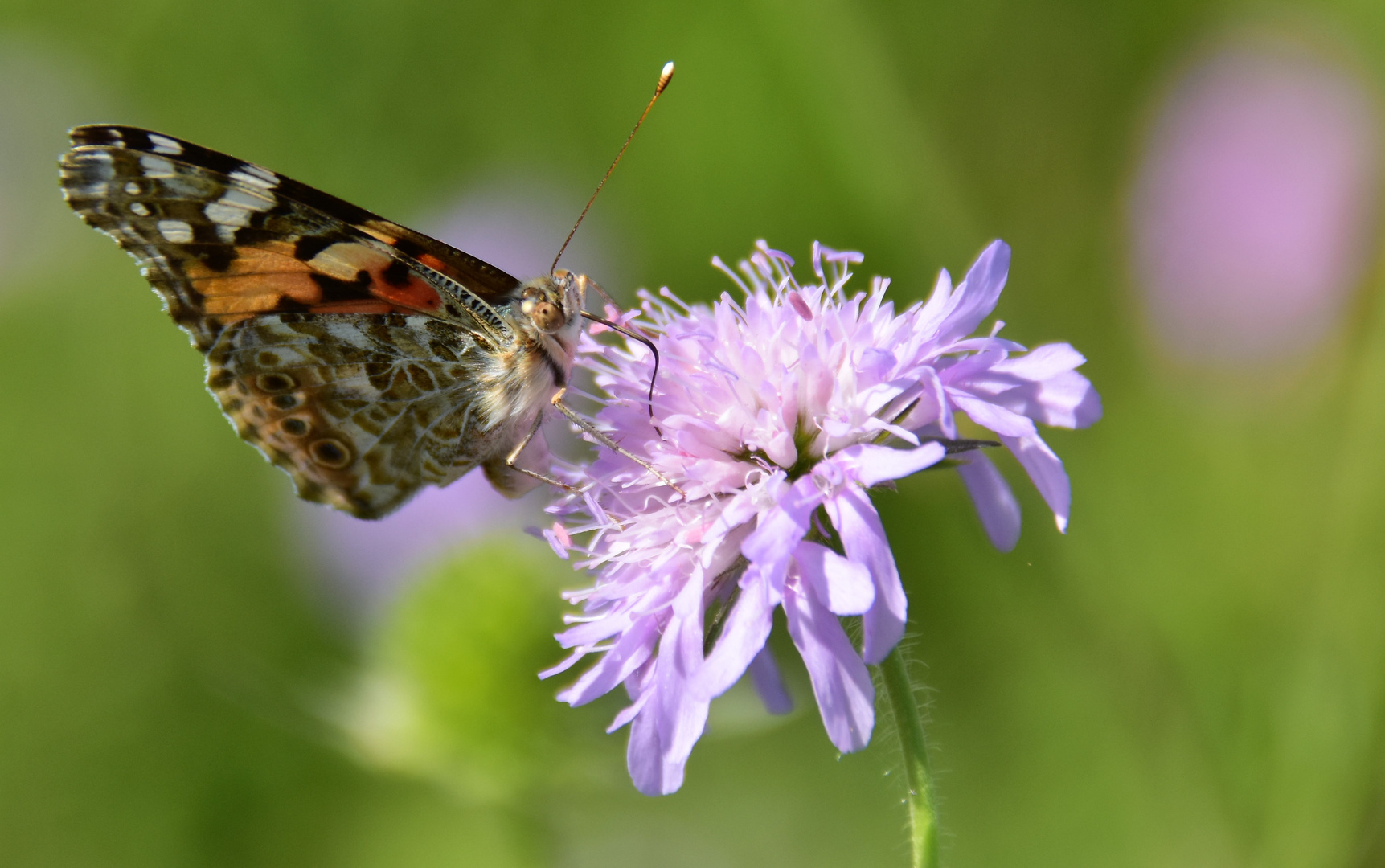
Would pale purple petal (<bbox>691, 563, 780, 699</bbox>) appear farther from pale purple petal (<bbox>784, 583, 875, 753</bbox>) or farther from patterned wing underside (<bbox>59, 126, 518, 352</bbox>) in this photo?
patterned wing underside (<bbox>59, 126, 518, 352</bbox>)

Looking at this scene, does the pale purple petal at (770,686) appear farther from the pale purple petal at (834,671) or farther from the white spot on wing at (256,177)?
the white spot on wing at (256,177)

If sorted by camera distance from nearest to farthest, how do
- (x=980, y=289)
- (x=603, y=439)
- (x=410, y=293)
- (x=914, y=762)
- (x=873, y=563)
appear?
(x=914, y=762) → (x=873, y=563) → (x=980, y=289) → (x=603, y=439) → (x=410, y=293)

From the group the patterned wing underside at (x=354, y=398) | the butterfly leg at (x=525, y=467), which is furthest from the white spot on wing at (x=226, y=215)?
the butterfly leg at (x=525, y=467)

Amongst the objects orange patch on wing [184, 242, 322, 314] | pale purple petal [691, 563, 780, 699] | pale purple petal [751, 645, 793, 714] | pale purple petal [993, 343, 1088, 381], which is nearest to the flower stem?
pale purple petal [691, 563, 780, 699]

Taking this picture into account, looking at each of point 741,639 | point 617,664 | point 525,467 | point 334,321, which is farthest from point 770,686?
point 334,321

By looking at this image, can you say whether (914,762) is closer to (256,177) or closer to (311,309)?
(311,309)

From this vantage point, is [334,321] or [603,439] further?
[334,321]

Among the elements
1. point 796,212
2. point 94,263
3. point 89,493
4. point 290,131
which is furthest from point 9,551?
point 796,212

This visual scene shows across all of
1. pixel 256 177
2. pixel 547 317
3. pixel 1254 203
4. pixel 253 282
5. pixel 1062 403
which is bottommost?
pixel 253 282
